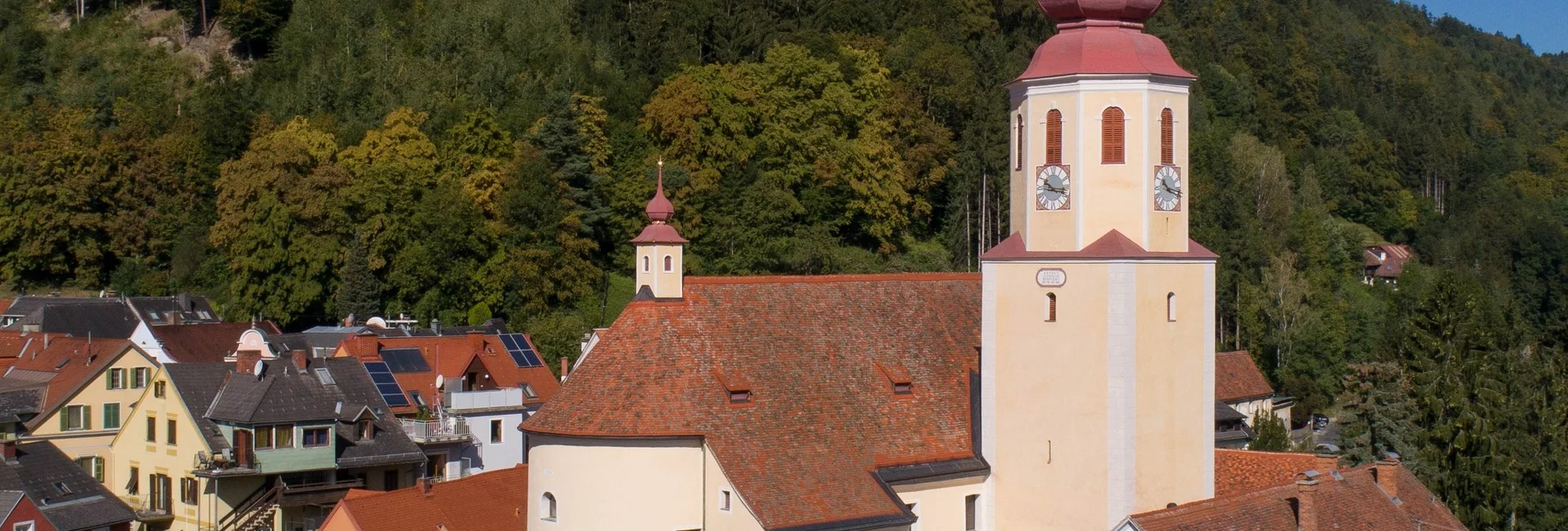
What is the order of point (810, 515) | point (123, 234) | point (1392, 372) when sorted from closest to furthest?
point (810, 515) < point (1392, 372) < point (123, 234)

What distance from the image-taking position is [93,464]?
5100 cm

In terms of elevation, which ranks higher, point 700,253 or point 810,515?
point 700,253

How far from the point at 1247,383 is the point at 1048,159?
85.4 feet

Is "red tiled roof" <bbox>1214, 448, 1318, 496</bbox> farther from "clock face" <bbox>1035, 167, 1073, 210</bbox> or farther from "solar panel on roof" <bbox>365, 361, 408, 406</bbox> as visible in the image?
"solar panel on roof" <bbox>365, 361, 408, 406</bbox>

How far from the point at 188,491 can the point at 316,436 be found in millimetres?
3738

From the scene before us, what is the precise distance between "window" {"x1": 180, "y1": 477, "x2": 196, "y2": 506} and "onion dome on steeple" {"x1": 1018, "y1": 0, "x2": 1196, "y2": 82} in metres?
24.1

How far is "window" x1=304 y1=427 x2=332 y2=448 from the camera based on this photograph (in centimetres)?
4666

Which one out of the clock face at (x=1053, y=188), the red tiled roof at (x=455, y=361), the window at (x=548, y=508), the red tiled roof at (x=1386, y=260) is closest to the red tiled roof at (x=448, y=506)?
the window at (x=548, y=508)

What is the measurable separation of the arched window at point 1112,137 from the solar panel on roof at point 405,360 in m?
27.1

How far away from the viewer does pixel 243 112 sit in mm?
79438

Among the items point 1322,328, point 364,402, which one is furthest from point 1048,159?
point 1322,328

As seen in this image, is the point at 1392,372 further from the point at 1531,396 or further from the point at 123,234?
the point at 123,234

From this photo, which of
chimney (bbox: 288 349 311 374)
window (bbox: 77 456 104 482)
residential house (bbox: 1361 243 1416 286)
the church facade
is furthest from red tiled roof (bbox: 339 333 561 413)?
residential house (bbox: 1361 243 1416 286)

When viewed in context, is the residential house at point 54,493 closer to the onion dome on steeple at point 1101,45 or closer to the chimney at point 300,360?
the chimney at point 300,360
